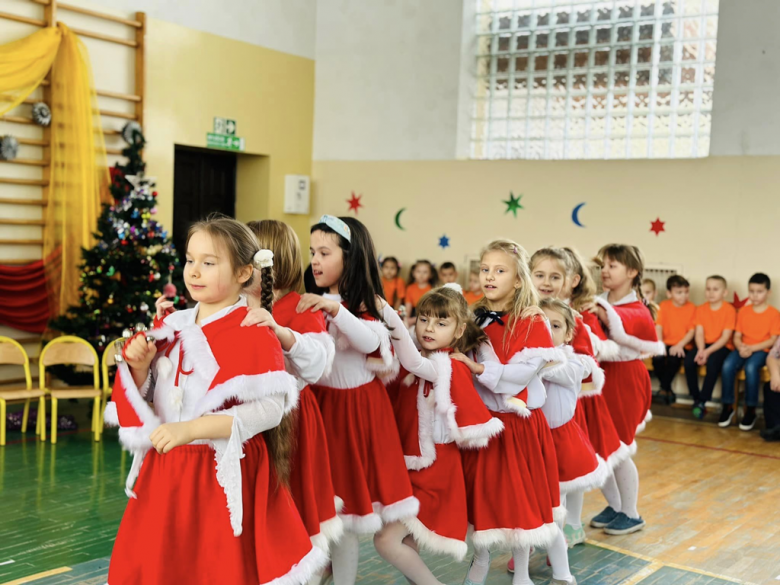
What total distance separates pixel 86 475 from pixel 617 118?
207 inches

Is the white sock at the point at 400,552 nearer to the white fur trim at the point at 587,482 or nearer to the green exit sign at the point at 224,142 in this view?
the white fur trim at the point at 587,482

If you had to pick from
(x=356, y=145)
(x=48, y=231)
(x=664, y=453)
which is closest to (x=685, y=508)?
(x=664, y=453)

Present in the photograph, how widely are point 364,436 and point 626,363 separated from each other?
67.0 inches

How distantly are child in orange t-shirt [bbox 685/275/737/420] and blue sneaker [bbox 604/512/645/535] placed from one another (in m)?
3.06

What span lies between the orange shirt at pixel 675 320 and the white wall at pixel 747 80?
1306mm

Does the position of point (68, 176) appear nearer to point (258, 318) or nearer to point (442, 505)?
point (442, 505)

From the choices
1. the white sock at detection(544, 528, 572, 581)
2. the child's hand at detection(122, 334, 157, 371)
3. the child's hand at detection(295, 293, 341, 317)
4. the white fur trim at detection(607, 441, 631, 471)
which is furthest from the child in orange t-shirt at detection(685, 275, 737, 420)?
the child's hand at detection(122, 334, 157, 371)

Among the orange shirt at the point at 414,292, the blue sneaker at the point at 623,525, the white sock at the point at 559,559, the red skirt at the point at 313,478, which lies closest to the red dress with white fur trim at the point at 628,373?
the blue sneaker at the point at 623,525

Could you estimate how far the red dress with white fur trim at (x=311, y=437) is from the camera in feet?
7.51

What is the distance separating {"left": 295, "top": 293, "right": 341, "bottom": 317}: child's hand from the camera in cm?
234

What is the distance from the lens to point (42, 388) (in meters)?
5.41

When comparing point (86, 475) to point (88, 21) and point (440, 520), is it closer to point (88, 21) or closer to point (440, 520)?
point (440, 520)

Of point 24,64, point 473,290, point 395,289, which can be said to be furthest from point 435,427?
point 395,289

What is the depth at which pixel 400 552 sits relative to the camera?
2723 mm
